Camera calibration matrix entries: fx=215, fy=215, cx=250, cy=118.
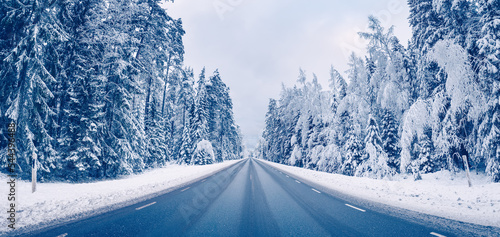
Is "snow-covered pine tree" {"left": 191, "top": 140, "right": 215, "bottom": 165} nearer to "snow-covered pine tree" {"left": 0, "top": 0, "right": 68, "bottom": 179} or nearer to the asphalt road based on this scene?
"snow-covered pine tree" {"left": 0, "top": 0, "right": 68, "bottom": 179}

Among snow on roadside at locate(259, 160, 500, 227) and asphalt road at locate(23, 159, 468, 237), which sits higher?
asphalt road at locate(23, 159, 468, 237)

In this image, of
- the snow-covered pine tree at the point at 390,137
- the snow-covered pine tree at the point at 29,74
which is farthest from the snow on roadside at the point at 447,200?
the snow-covered pine tree at the point at 29,74

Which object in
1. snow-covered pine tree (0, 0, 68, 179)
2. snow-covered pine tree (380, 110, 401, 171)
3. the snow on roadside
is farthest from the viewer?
snow-covered pine tree (380, 110, 401, 171)

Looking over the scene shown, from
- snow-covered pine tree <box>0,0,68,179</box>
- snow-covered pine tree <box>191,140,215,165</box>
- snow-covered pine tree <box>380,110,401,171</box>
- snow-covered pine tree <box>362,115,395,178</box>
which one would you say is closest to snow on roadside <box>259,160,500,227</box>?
snow-covered pine tree <box>362,115,395,178</box>

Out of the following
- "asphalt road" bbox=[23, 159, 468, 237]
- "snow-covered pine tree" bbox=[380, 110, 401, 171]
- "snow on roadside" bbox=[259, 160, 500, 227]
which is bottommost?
"snow on roadside" bbox=[259, 160, 500, 227]

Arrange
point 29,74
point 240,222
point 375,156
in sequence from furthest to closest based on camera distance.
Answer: point 375,156 → point 29,74 → point 240,222

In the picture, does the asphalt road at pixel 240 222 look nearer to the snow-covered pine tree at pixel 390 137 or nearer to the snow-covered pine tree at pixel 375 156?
the snow-covered pine tree at pixel 375 156

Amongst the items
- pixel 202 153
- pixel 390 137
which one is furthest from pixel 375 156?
pixel 202 153

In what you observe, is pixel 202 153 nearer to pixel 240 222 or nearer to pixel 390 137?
pixel 390 137

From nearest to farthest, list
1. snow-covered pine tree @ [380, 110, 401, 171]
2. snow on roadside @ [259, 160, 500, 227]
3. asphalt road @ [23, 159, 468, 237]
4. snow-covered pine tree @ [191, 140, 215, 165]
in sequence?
asphalt road @ [23, 159, 468, 237], snow on roadside @ [259, 160, 500, 227], snow-covered pine tree @ [380, 110, 401, 171], snow-covered pine tree @ [191, 140, 215, 165]

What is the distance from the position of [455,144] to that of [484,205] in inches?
352

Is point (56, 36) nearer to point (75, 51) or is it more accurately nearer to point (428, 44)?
point (75, 51)

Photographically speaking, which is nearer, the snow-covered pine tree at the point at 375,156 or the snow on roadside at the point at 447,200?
the snow on roadside at the point at 447,200

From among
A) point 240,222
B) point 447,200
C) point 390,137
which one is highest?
point 390,137
